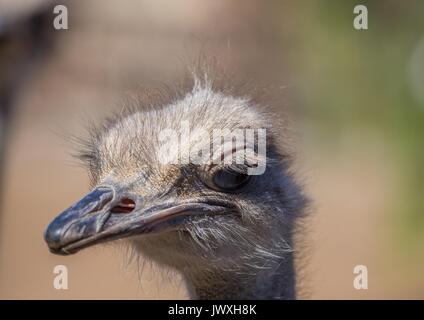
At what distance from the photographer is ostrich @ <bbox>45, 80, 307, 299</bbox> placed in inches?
108

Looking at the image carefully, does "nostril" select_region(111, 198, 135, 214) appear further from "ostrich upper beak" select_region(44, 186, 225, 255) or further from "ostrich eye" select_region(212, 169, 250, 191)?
"ostrich eye" select_region(212, 169, 250, 191)

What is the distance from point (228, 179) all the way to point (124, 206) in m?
0.39

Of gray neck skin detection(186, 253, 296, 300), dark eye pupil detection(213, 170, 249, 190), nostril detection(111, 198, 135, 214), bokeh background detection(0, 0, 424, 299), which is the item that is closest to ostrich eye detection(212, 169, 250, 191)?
dark eye pupil detection(213, 170, 249, 190)

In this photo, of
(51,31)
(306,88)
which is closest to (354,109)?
(306,88)

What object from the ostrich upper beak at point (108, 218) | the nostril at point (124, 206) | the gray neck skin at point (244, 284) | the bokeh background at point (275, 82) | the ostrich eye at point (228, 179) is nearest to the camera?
the ostrich upper beak at point (108, 218)

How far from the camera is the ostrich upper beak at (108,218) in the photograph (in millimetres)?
2564

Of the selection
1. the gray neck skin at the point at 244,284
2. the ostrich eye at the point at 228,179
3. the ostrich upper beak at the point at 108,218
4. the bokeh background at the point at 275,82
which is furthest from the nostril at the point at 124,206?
the bokeh background at the point at 275,82

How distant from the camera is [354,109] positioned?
8805mm

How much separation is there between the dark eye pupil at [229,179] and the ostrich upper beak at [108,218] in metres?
0.09

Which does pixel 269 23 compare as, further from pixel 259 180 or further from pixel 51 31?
pixel 259 180

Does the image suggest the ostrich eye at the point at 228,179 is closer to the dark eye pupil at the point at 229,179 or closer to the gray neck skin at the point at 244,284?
the dark eye pupil at the point at 229,179

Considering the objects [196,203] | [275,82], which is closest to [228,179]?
[196,203]

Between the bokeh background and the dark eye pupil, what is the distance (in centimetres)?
276

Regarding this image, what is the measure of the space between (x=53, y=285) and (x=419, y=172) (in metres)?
3.14
